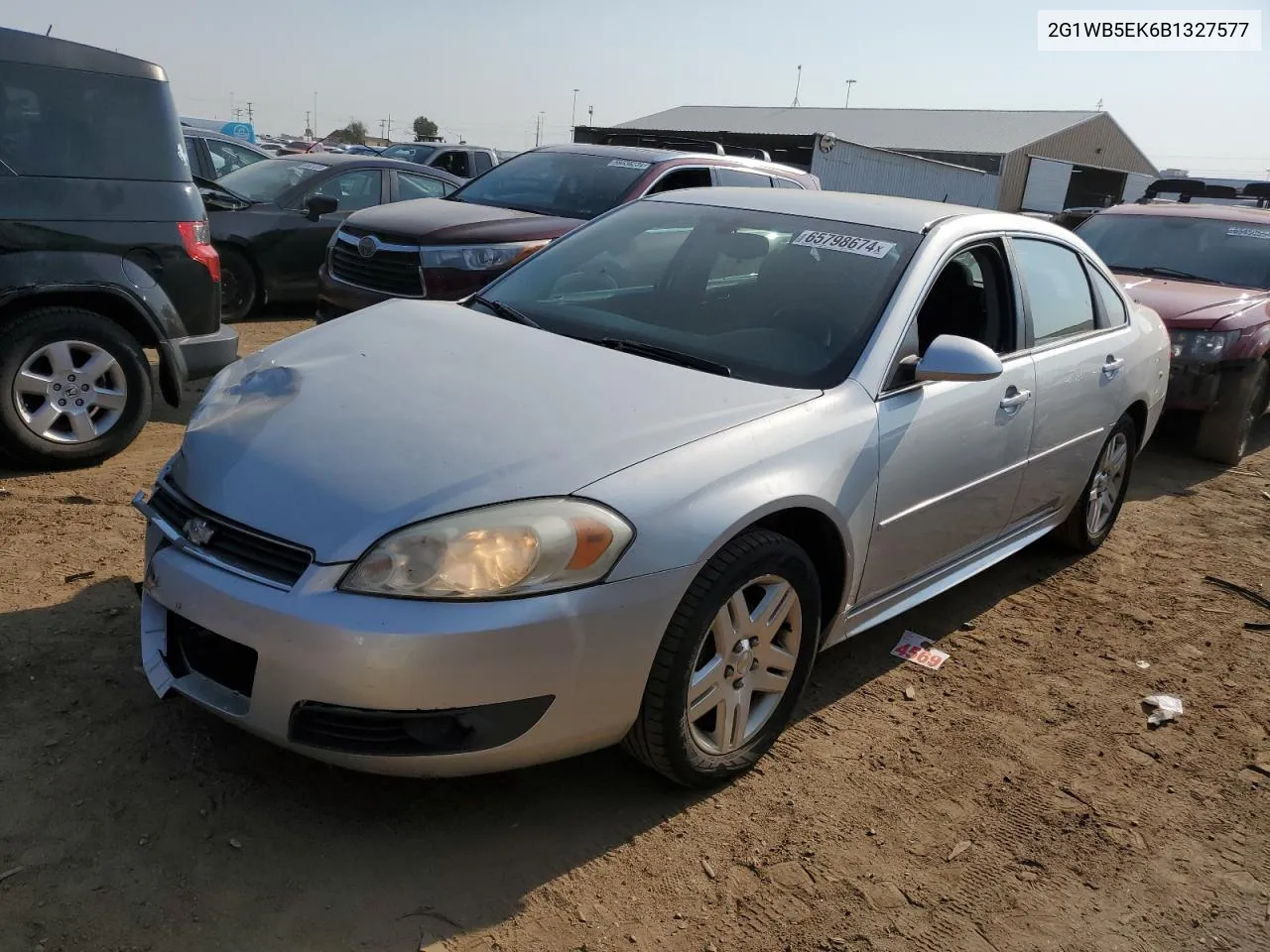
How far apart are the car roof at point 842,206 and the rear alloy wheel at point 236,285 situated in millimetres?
5565

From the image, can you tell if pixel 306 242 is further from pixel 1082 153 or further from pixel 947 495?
pixel 1082 153

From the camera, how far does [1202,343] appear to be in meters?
7.03

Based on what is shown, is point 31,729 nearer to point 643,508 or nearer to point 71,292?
point 643,508

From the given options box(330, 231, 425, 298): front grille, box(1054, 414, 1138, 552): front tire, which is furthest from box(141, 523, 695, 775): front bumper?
box(330, 231, 425, 298): front grille

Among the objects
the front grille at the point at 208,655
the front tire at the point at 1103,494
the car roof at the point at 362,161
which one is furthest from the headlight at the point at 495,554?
the car roof at the point at 362,161

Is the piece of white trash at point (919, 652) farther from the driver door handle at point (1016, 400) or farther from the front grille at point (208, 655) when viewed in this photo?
the front grille at point (208, 655)

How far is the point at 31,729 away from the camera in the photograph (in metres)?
2.89

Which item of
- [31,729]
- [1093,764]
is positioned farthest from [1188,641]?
[31,729]

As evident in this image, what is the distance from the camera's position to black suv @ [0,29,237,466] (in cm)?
474

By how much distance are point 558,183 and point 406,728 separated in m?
5.94

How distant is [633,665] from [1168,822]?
5.99 ft

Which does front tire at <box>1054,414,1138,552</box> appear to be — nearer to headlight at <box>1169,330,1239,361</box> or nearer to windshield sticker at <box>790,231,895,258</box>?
windshield sticker at <box>790,231,895,258</box>

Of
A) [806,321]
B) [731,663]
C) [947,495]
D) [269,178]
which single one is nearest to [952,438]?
[947,495]

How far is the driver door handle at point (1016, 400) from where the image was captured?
3795 millimetres
